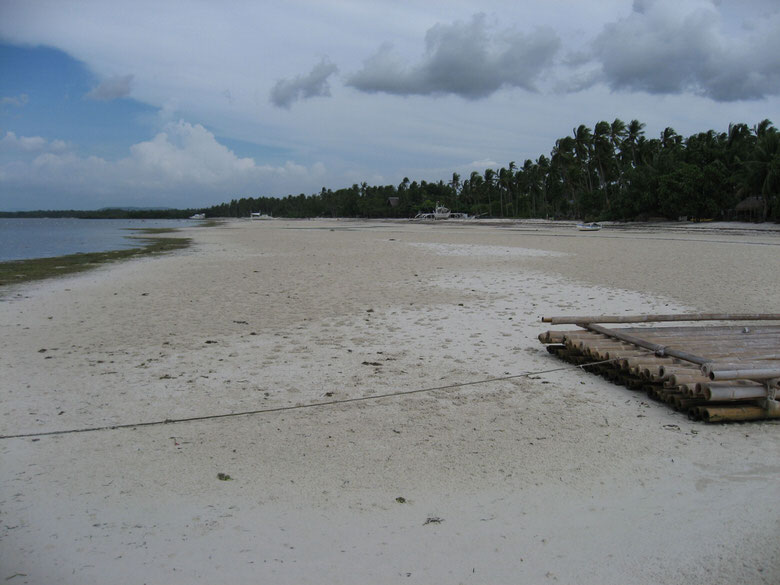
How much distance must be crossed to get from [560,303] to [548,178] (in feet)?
257

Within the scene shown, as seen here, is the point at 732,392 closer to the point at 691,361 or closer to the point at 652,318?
the point at 691,361

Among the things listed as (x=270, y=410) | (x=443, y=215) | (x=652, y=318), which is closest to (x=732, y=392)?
(x=652, y=318)

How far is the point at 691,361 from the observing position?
5.22 metres

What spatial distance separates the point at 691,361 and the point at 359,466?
134 inches

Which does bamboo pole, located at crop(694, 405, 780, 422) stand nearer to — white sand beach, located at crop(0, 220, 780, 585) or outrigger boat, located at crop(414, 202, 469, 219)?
white sand beach, located at crop(0, 220, 780, 585)

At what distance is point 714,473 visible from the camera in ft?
12.4

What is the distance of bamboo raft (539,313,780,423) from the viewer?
Result: 4.57 meters

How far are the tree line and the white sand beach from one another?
144 ft

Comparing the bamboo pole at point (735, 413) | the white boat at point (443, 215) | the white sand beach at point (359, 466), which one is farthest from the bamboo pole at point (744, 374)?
the white boat at point (443, 215)

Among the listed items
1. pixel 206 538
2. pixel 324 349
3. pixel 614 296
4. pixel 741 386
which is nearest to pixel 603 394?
pixel 741 386

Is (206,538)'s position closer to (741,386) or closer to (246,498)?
(246,498)

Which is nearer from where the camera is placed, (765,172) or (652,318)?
(652,318)

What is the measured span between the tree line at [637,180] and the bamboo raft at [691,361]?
4146 cm

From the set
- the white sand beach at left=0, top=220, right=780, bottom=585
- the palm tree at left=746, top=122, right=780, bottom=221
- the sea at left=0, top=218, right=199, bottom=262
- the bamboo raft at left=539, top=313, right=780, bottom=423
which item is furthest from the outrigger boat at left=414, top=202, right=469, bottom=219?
the bamboo raft at left=539, top=313, right=780, bottom=423
